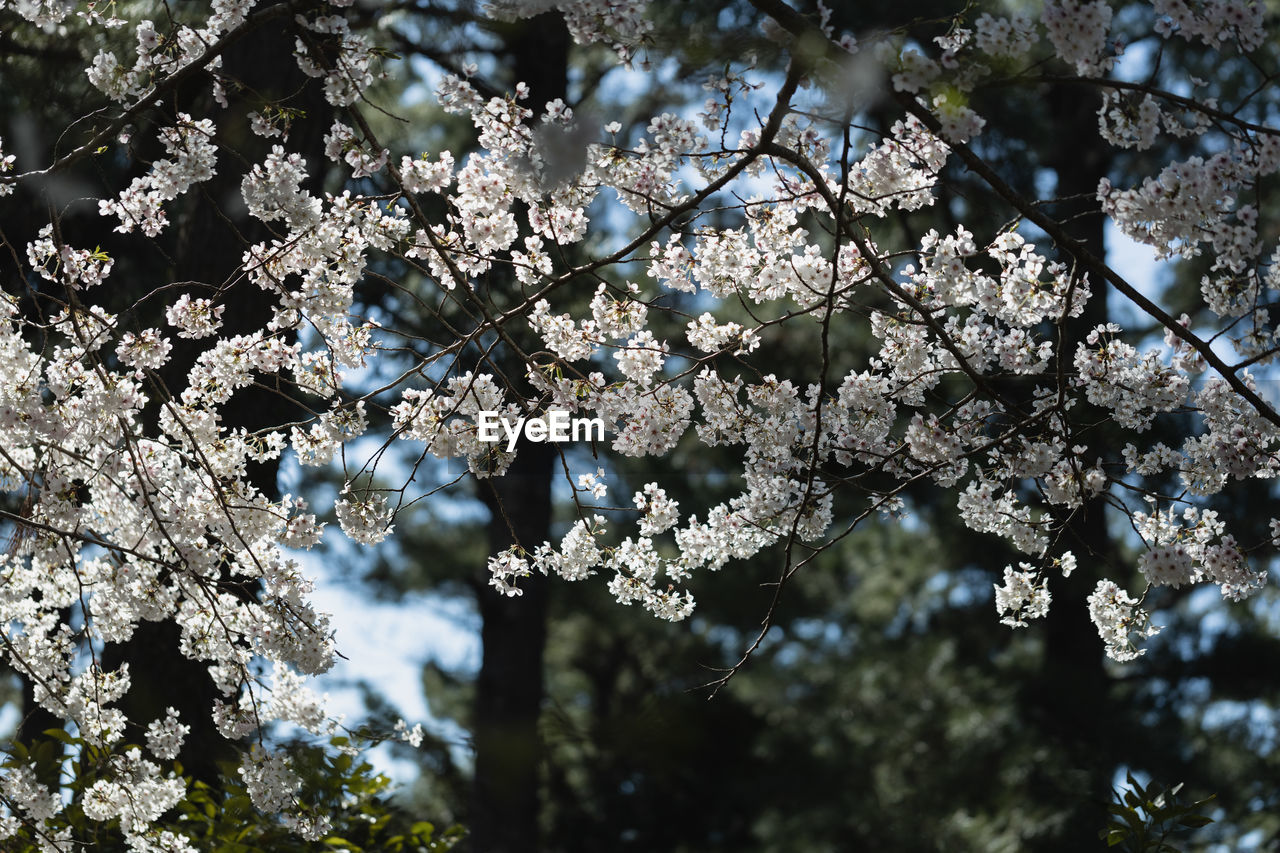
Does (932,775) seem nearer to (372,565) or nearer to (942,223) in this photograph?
(942,223)

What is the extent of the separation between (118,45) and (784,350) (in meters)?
3.72

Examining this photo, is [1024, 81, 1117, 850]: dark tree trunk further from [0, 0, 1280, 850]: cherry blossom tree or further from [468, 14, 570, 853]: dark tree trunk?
[0, 0, 1280, 850]: cherry blossom tree

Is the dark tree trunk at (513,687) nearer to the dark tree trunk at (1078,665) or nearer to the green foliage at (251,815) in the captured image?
the green foliage at (251,815)

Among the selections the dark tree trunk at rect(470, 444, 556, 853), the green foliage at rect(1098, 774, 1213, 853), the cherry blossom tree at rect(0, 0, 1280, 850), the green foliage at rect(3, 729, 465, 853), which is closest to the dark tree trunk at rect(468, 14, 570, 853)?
the dark tree trunk at rect(470, 444, 556, 853)

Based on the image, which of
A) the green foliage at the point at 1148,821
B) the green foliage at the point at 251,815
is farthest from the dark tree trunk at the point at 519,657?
the green foliage at the point at 1148,821

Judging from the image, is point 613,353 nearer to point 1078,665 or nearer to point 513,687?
point 513,687

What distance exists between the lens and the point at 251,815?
333 centimetres

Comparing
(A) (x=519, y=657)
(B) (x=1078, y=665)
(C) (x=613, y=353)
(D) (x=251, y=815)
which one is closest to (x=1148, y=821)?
(C) (x=613, y=353)

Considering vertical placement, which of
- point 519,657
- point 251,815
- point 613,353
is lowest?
point 251,815

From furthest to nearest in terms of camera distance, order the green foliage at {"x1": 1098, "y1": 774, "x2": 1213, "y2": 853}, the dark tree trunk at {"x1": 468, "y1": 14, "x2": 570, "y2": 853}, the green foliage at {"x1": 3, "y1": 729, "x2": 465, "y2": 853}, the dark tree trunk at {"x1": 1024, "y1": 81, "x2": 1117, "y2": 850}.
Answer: the dark tree trunk at {"x1": 468, "y1": 14, "x2": 570, "y2": 853}
the dark tree trunk at {"x1": 1024, "y1": 81, "x2": 1117, "y2": 850}
the green foliage at {"x1": 3, "y1": 729, "x2": 465, "y2": 853}
the green foliage at {"x1": 1098, "y1": 774, "x2": 1213, "y2": 853}

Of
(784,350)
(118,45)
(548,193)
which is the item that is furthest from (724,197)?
(548,193)

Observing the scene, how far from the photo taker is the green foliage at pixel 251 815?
309 cm

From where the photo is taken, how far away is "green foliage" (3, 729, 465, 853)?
3.09 metres

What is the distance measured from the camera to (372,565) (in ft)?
29.4
